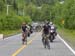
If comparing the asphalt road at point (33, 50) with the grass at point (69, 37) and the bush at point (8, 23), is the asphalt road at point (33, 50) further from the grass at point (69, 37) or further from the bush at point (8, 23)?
the bush at point (8, 23)

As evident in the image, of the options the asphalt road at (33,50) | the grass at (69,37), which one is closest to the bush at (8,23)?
the grass at (69,37)

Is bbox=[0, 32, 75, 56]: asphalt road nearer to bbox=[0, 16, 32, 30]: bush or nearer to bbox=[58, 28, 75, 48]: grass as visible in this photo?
bbox=[58, 28, 75, 48]: grass

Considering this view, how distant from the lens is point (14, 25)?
9788 centimetres

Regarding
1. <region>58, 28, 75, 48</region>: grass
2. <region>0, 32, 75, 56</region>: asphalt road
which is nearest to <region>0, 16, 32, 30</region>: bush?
<region>58, 28, 75, 48</region>: grass

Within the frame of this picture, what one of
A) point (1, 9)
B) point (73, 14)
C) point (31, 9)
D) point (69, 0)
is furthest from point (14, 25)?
point (31, 9)

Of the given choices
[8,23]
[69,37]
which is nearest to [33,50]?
[69,37]

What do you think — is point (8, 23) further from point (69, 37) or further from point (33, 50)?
point (33, 50)

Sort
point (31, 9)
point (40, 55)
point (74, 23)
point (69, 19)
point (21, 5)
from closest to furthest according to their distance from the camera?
point (40, 55) → point (74, 23) → point (69, 19) → point (21, 5) → point (31, 9)

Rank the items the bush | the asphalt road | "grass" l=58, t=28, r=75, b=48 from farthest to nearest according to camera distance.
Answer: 1. the bush
2. "grass" l=58, t=28, r=75, b=48
3. the asphalt road

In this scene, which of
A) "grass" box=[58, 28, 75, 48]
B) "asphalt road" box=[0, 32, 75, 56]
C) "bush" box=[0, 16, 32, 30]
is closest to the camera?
"asphalt road" box=[0, 32, 75, 56]

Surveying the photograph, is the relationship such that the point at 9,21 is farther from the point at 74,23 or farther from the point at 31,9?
the point at 31,9

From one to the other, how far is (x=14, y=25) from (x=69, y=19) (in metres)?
21.5

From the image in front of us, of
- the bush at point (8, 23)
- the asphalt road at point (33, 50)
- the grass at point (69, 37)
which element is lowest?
the bush at point (8, 23)

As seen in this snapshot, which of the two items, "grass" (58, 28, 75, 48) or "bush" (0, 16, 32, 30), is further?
"bush" (0, 16, 32, 30)
